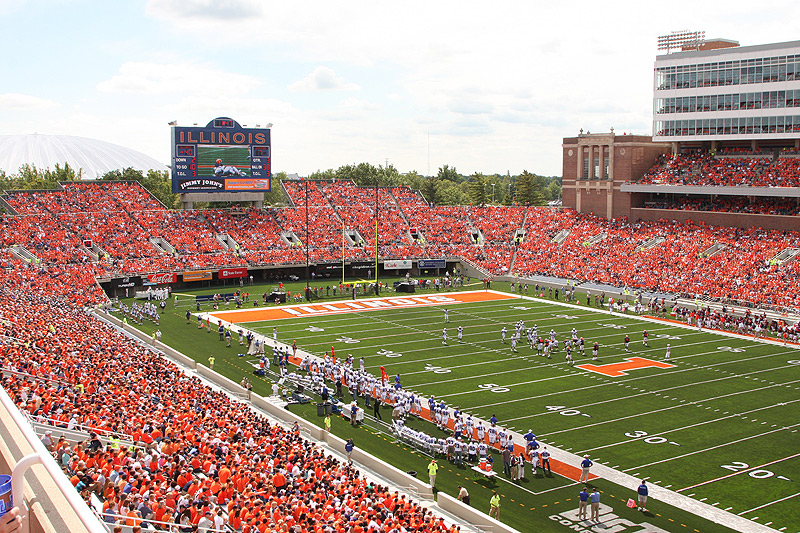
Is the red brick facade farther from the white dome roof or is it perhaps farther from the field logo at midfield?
the white dome roof

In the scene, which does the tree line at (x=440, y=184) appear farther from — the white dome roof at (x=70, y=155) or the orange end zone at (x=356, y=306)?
the white dome roof at (x=70, y=155)

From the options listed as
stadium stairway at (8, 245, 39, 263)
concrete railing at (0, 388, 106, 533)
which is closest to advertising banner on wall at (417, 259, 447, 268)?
stadium stairway at (8, 245, 39, 263)

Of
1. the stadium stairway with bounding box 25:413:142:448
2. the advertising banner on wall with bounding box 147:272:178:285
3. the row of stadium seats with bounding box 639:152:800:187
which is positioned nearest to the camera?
the stadium stairway with bounding box 25:413:142:448

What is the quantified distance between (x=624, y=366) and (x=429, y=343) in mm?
8889

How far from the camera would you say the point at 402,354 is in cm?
3241

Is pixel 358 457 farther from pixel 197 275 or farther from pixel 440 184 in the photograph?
pixel 440 184

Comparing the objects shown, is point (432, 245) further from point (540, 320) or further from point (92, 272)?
point (92, 272)

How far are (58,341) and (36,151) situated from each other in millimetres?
157552

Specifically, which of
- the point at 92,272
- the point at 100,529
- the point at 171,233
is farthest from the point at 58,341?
the point at 171,233

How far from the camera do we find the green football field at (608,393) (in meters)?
18.3

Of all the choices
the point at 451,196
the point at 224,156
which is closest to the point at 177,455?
the point at 224,156

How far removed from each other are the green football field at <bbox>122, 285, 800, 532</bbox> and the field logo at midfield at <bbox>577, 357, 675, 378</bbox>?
80 mm

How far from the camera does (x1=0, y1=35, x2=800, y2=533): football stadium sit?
48.6 feet

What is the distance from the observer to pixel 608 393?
2664 cm
